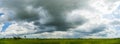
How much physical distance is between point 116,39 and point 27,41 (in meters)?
18.8

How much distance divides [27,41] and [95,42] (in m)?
13.1

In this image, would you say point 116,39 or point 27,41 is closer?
point 27,41

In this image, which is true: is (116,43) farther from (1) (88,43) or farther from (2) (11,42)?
(2) (11,42)

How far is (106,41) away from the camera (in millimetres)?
61281

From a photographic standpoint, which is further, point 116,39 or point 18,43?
point 116,39

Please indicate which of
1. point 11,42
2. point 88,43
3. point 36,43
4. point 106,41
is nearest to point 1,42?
point 11,42

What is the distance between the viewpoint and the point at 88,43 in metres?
60.0

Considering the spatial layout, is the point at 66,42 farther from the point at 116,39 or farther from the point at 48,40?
the point at 116,39

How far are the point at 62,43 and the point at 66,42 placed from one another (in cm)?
96

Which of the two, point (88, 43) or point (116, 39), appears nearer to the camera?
point (88, 43)

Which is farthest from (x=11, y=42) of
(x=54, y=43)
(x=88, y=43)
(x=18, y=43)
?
(x=88, y=43)

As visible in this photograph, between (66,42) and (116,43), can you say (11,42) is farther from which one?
(116,43)

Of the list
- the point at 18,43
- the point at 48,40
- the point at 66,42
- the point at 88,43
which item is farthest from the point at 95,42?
the point at 18,43

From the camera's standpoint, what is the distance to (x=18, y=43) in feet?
191
